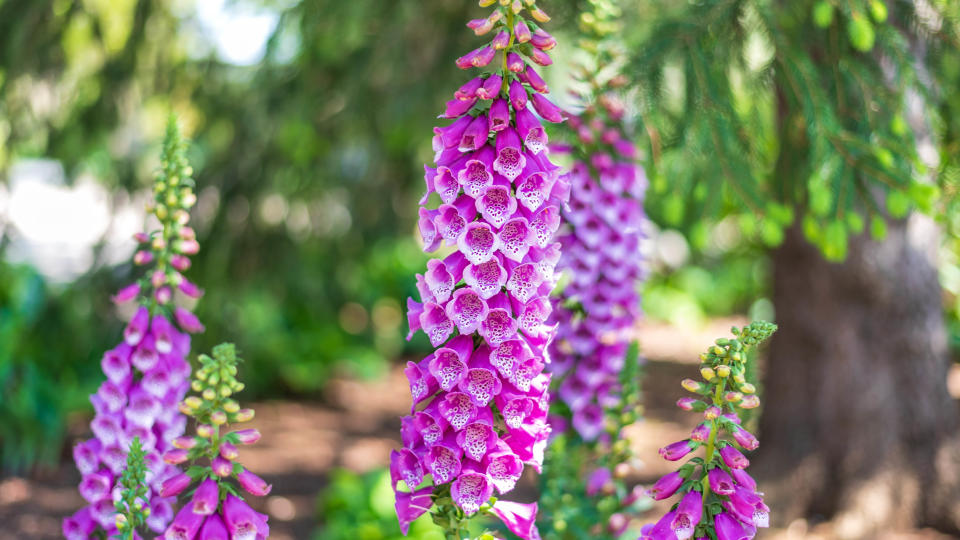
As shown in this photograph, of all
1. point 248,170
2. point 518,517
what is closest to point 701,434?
point 518,517

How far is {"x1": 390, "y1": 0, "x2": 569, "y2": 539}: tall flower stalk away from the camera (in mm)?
1562

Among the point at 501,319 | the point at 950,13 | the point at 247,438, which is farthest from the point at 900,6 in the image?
the point at 247,438

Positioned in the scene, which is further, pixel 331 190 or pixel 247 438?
pixel 331 190

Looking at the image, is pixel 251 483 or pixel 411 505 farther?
pixel 411 505

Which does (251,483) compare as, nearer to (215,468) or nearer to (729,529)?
(215,468)

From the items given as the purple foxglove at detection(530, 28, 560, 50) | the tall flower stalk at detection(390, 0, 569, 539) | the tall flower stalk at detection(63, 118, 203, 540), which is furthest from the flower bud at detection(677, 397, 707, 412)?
the tall flower stalk at detection(63, 118, 203, 540)

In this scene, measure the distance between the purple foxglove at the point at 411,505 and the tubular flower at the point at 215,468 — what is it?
0.30m

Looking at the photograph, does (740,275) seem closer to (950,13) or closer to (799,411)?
(799,411)

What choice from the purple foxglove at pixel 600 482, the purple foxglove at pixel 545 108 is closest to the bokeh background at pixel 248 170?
the purple foxglove at pixel 600 482

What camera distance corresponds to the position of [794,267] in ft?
15.7

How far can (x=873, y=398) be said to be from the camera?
456 cm

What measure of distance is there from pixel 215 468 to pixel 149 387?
21.6 inches

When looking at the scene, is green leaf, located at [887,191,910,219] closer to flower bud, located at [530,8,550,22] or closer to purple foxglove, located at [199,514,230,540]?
flower bud, located at [530,8,550,22]

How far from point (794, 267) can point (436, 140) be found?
373cm
